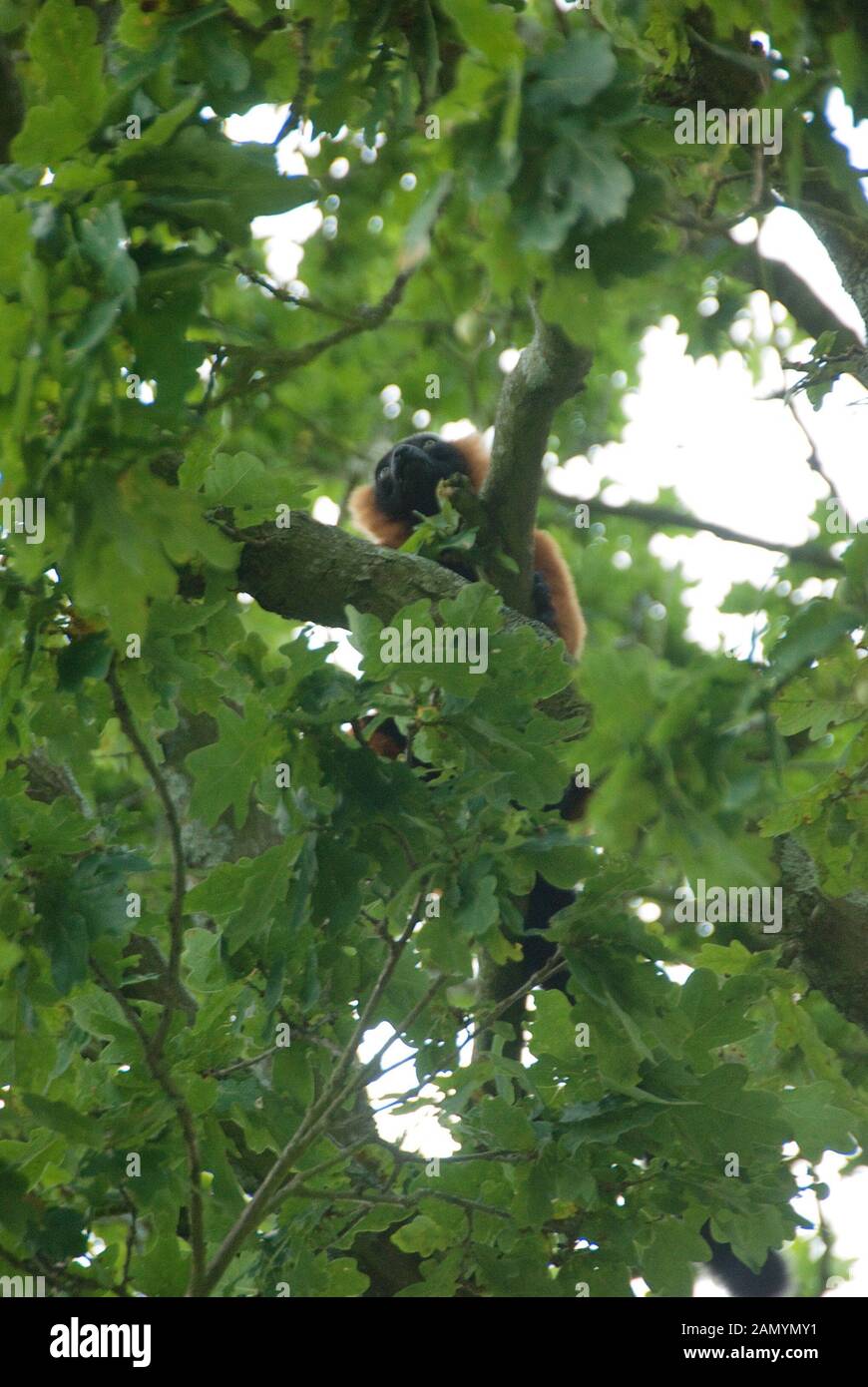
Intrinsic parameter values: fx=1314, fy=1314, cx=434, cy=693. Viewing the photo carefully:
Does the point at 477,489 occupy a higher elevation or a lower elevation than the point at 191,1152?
higher

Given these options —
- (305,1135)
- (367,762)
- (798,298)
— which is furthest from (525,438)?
(305,1135)

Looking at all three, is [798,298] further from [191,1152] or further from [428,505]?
[191,1152]

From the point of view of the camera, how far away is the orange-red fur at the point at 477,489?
22.7 feet

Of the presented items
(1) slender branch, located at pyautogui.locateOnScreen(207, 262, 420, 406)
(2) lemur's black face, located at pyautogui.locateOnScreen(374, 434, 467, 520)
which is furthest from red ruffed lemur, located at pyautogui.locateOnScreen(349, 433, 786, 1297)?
(1) slender branch, located at pyautogui.locateOnScreen(207, 262, 420, 406)

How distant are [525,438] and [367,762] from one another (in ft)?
7.13

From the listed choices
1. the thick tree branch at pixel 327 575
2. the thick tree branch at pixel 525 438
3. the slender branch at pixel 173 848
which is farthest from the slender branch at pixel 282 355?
the slender branch at pixel 173 848

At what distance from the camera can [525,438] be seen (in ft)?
14.6

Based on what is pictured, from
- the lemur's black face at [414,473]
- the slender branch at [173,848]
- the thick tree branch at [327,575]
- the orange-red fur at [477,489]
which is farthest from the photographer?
the lemur's black face at [414,473]

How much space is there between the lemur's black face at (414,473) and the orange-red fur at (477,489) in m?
0.07

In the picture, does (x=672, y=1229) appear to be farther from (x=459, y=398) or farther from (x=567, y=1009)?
(x=459, y=398)

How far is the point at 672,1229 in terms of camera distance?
2951 mm

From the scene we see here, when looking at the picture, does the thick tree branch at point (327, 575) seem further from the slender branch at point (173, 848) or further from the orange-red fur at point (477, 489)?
the orange-red fur at point (477, 489)

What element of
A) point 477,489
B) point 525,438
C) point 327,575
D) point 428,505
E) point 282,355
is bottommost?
point 327,575

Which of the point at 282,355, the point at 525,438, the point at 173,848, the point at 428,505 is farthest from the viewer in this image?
the point at 428,505
